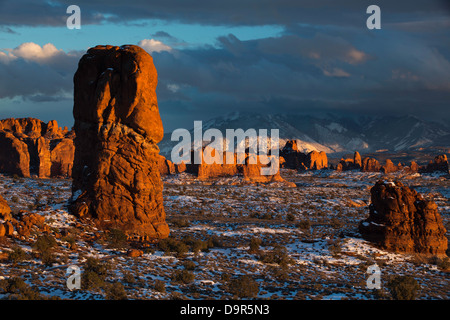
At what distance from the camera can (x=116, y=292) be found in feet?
56.3

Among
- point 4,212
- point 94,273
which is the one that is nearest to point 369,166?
point 4,212

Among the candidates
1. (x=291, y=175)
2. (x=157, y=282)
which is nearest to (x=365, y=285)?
(x=157, y=282)

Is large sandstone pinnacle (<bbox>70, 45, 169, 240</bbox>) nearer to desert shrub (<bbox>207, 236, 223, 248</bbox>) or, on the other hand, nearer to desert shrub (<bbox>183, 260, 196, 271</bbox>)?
desert shrub (<bbox>207, 236, 223, 248</bbox>)

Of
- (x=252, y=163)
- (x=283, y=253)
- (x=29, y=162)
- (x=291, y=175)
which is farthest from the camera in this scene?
(x=291, y=175)

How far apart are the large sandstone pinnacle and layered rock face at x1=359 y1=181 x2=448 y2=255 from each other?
13461mm

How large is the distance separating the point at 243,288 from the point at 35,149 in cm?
5835

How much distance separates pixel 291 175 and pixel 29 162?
228 feet

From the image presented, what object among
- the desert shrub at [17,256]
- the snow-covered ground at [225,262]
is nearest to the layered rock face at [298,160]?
the snow-covered ground at [225,262]

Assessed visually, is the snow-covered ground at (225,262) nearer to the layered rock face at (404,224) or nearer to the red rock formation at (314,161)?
the layered rock face at (404,224)

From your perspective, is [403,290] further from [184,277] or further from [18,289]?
[18,289]

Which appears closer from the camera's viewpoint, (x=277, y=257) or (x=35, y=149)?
(x=277, y=257)

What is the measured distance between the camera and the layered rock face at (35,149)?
209 ft
